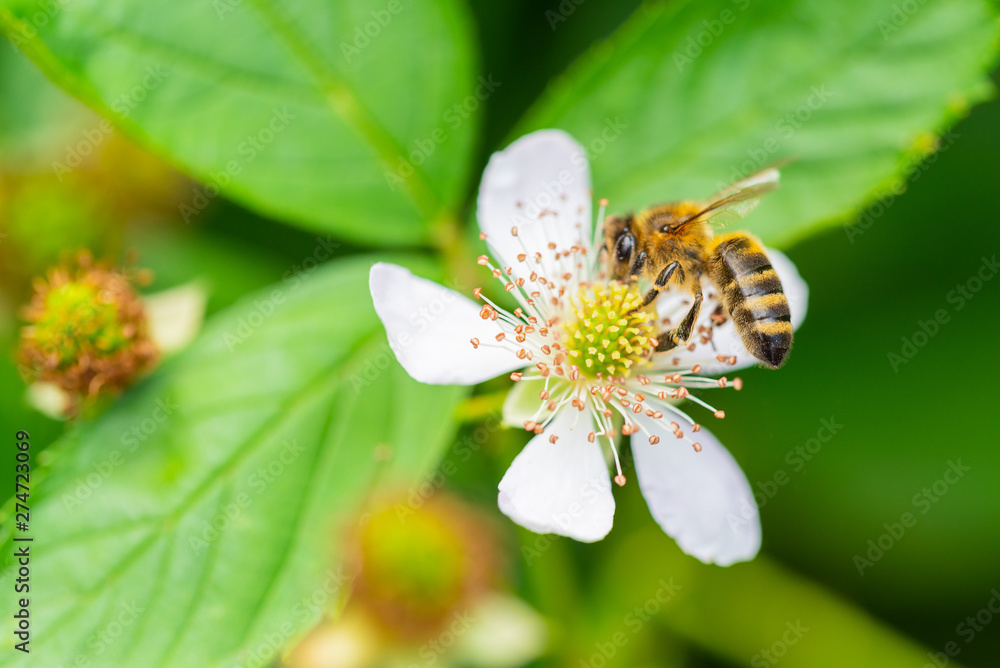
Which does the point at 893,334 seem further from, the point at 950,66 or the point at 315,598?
the point at 315,598

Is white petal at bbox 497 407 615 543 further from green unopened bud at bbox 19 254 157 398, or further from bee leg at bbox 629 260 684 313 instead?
green unopened bud at bbox 19 254 157 398

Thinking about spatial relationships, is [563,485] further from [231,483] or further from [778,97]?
[778,97]

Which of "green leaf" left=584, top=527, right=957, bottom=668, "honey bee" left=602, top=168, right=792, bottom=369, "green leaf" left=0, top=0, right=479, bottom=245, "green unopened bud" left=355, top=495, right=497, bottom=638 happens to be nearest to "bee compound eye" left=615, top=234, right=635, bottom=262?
"honey bee" left=602, top=168, right=792, bottom=369

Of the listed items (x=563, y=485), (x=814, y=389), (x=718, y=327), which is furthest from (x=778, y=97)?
(x=814, y=389)

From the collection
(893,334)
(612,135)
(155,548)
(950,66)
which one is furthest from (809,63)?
(155,548)

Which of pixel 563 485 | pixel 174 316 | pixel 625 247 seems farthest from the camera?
pixel 174 316

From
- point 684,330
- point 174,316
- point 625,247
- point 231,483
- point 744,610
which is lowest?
point 744,610

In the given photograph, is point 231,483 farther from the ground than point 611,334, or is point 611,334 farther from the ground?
point 231,483
